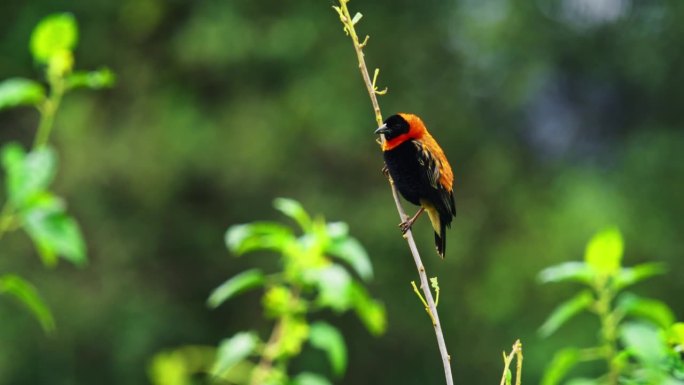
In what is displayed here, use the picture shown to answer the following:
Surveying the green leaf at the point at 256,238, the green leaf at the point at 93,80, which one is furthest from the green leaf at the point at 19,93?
the green leaf at the point at 256,238

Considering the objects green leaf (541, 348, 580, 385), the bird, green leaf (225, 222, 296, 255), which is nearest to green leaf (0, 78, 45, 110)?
green leaf (225, 222, 296, 255)

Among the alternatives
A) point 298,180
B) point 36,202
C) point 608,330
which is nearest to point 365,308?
point 608,330

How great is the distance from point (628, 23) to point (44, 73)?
35.8 ft

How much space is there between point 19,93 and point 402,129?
1.06m

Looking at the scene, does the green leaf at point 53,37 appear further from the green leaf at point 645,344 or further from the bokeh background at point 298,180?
the bokeh background at point 298,180

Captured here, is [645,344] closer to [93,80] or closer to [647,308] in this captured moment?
[647,308]

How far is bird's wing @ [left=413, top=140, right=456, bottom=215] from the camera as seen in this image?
2.78m

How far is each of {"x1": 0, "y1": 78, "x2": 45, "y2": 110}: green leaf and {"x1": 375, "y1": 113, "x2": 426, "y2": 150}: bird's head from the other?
3.15 ft

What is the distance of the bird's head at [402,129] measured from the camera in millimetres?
2795

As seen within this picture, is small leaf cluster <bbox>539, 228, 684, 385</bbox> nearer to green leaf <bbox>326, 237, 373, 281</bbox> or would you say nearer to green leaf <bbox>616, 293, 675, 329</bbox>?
green leaf <bbox>616, 293, 675, 329</bbox>

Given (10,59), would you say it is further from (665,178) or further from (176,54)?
(665,178)

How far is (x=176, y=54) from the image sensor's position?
11.5 m

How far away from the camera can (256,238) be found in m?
2.35

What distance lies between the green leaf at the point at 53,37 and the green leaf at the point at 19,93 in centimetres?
13
